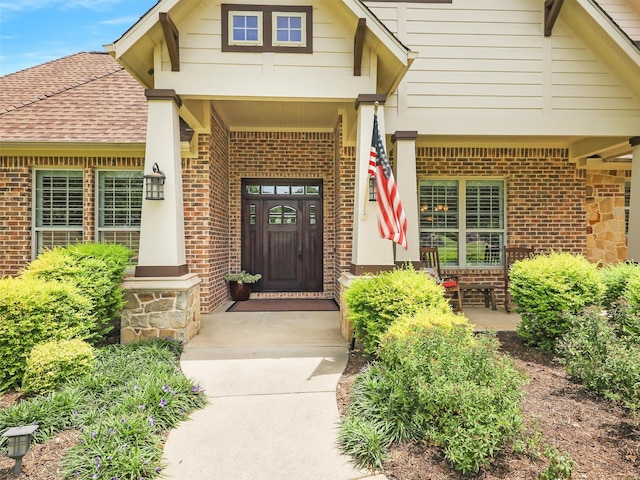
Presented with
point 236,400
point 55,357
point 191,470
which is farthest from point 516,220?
point 55,357

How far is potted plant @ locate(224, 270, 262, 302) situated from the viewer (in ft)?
24.5

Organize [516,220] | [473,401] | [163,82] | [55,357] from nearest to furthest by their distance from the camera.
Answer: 1. [473,401]
2. [55,357]
3. [163,82]
4. [516,220]

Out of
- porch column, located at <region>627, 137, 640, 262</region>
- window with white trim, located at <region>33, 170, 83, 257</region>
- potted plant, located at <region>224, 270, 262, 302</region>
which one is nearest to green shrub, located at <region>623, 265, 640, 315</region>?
porch column, located at <region>627, 137, 640, 262</region>

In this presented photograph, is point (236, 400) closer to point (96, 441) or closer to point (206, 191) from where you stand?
point (96, 441)

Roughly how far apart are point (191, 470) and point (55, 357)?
184 centimetres

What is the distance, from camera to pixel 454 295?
22.4 ft

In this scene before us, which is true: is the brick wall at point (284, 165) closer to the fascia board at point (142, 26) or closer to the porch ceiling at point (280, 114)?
the porch ceiling at point (280, 114)

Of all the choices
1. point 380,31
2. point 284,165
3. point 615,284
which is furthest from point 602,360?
point 284,165

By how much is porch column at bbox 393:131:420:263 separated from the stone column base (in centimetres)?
301

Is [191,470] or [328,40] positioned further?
[328,40]

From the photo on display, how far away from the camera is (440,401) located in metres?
2.44

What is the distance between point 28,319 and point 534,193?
8096 millimetres

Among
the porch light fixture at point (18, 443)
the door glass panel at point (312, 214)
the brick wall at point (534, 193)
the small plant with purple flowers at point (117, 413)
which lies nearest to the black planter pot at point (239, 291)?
the door glass panel at point (312, 214)

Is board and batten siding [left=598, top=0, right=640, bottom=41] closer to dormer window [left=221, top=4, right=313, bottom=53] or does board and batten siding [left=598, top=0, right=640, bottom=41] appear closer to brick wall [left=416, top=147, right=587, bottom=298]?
brick wall [left=416, top=147, right=587, bottom=298]
